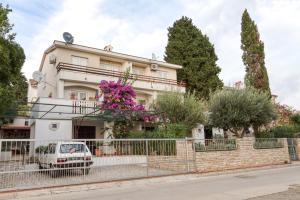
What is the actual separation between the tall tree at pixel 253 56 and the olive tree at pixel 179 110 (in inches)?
266

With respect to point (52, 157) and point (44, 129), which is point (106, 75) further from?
point (52, 157)

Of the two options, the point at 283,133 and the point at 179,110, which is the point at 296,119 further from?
the point at 179,110

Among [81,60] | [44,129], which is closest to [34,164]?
[44,129]

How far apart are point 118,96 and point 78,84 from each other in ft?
14.2

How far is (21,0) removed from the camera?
10.3 m

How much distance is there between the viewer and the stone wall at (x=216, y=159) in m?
13.2

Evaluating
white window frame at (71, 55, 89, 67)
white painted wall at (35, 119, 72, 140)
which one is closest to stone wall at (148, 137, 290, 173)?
white painted wall at (35, 119, 72, 140)

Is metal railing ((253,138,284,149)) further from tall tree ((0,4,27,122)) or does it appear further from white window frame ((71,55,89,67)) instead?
white window frame ((71,55,89,67))

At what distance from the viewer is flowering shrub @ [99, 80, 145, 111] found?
20312mm

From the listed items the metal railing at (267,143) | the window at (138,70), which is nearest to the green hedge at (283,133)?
the metal railing at (267,143)

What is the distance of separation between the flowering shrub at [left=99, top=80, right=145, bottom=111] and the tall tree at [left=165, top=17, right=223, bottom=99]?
516 inches

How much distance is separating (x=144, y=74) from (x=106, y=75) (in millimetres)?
6088

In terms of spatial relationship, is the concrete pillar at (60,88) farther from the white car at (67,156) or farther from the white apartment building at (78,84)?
the white car at (67,156)

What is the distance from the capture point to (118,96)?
20.4 meters
